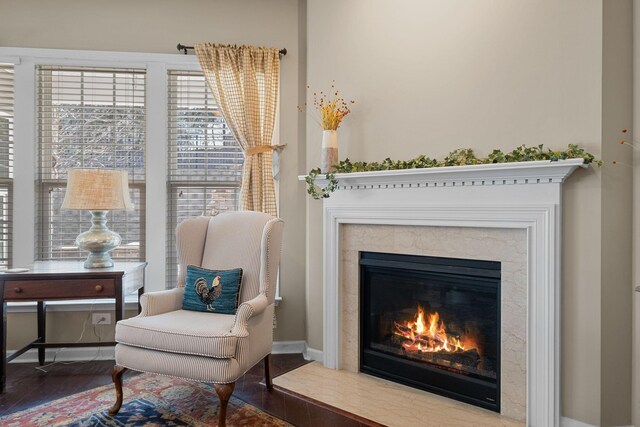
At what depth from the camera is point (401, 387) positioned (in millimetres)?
2646

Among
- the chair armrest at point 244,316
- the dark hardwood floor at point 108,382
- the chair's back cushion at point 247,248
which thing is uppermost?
the chair's back cushion at point 247,248

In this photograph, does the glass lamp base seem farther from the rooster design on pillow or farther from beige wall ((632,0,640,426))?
beige wall ((632,0,640,426))

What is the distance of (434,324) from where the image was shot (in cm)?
264

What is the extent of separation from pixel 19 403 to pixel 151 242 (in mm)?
1283

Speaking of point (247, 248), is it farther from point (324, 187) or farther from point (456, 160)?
point (456, 160)

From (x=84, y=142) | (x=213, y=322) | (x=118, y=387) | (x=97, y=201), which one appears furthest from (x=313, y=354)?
(x=84, y=142)

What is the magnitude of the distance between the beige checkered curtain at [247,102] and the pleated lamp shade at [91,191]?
34.7 inches

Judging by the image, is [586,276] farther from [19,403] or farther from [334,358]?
[19,403]

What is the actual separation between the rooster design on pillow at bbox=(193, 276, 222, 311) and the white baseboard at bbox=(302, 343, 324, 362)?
37.2 inches

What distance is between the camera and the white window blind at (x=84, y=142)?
3.25m

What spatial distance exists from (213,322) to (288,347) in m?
1.17

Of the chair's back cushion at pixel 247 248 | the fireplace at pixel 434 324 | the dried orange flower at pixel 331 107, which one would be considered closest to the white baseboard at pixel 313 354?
the fireplace at pixel 434 324

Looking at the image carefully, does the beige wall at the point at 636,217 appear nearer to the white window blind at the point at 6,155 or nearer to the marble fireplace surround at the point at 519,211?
the marble fireplace surround at the point at 519,211

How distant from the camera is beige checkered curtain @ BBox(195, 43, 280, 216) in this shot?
3.21 metres
